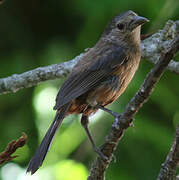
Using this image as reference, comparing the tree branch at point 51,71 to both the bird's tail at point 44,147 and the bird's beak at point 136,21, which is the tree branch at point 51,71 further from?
the bird's tail at point 44,147

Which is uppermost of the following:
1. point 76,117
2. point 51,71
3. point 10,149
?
point 10,149

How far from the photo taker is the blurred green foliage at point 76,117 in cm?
480

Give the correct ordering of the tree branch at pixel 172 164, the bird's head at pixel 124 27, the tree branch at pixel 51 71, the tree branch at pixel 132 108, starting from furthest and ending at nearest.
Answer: the bird's head at pixel 124 27 → the tree branch at pixel 51 71 → the tree branch at pixel 172 164 → the tree branch at pixel 132 108

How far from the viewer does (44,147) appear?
3.86 metres

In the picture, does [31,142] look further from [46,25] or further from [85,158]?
[46,25]

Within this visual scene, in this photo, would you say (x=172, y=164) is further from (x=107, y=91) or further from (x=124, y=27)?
(x=124, y=27)

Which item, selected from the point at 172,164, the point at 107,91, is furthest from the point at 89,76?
the point at 172,164

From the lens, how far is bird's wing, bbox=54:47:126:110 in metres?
4.24

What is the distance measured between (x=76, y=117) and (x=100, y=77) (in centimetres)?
77

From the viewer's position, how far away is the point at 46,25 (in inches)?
220

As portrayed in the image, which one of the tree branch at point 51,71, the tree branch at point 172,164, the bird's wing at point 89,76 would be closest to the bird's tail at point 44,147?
the bird's wing at point 89,76

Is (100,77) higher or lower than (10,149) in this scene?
lower

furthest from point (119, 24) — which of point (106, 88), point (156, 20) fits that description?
point (106, 88)

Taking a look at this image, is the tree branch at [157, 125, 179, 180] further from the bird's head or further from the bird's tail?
the bird's head
